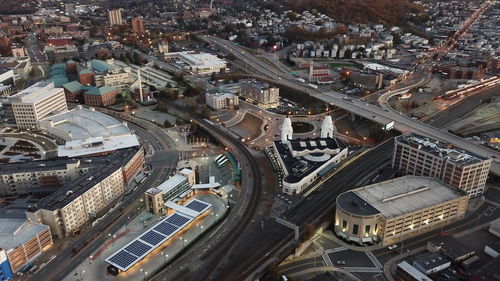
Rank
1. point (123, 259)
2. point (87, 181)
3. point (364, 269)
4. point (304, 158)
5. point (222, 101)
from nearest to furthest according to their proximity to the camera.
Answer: point (123, 259)
point (364, 269)
point (87, 181)
point (304, 158)
point (222, 101)

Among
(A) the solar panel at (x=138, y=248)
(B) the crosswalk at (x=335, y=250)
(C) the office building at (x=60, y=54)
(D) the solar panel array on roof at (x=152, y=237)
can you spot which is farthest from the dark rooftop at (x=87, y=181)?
(C) the office building at (x=60, y=54)

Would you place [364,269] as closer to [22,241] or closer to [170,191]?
[170,191]

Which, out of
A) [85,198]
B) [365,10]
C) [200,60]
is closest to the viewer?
[85,198]

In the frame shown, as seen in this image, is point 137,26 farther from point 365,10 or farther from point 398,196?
point 398,196

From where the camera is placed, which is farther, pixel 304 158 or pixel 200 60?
pixel 200 60


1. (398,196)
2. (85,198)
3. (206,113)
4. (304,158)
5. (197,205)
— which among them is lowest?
(206,113)

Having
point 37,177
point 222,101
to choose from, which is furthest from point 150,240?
point 222,101

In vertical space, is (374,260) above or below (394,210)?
below

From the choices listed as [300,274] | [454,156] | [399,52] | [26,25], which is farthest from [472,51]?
[26,25]

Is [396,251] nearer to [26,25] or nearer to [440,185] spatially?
[440,185]
